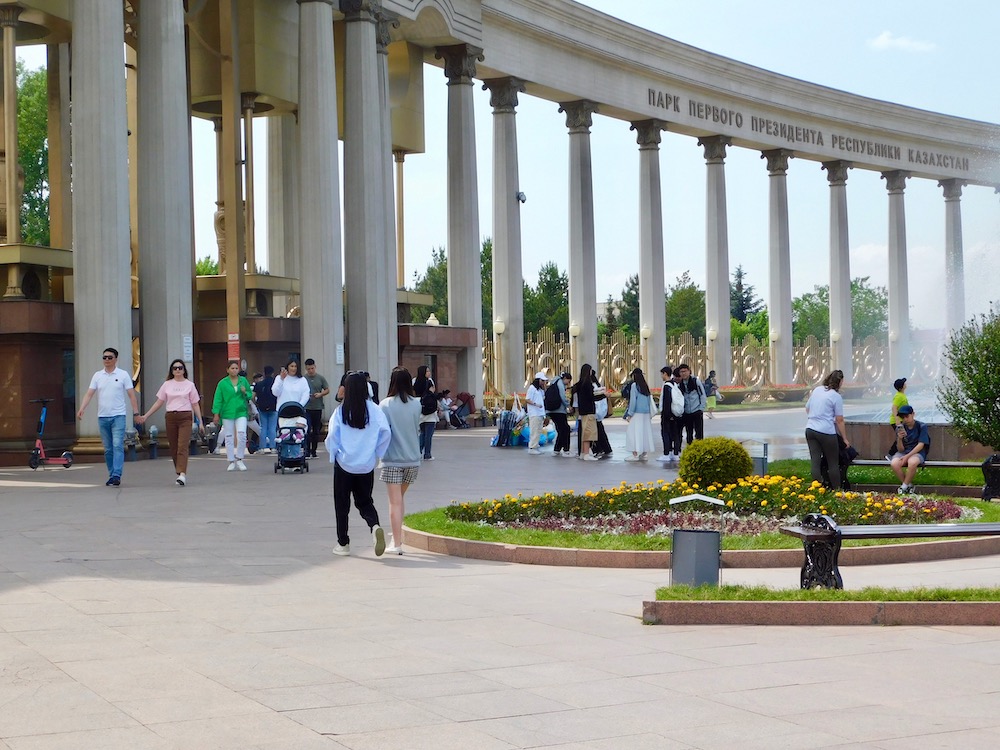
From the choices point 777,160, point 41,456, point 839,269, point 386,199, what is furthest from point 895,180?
point 41,456

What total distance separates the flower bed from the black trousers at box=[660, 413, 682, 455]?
10.4m

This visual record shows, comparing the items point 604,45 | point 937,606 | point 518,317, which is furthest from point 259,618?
point 604,45

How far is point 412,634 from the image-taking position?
9.00 m

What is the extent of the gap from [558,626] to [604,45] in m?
42.6

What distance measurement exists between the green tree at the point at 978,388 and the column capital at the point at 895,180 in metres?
49.7

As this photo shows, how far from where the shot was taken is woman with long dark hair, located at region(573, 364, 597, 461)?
89.6ft

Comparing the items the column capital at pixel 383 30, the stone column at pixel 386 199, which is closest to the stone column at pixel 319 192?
the stone column at pixel 386 199

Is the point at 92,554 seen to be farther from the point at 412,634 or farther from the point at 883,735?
the point at 883,735

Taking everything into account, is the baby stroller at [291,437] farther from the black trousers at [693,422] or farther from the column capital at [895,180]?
the column capital at [895,180]

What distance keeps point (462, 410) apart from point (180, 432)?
847 inches

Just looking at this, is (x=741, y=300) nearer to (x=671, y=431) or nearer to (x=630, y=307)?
(x=630, y=307)

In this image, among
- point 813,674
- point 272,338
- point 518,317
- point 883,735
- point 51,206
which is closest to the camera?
point 883,735

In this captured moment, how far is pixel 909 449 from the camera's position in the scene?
19.0 m

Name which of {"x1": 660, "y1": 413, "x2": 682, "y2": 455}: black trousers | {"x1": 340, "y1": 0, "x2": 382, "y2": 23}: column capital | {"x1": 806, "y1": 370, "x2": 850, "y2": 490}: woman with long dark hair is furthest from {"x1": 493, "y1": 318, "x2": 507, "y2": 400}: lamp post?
{"x1": 806, "y1": 370, "x2": 850, "y2": 490}: woman with long dark hair
